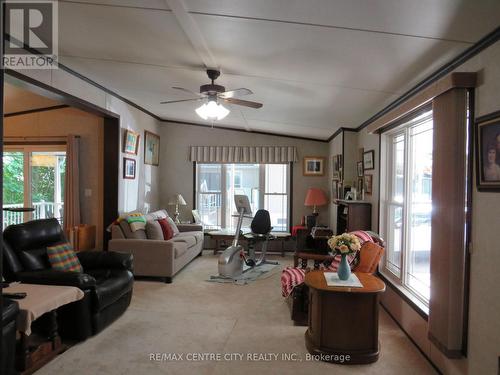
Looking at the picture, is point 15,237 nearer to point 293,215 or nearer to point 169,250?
point 169,250

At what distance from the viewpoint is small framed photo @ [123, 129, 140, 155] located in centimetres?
539

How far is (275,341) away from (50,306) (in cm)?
179

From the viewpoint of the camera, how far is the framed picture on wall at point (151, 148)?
628 centimetres

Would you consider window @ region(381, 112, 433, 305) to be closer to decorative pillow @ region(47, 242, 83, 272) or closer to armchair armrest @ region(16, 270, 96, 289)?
armchair armrest @ region(16, 270, 96, 289)

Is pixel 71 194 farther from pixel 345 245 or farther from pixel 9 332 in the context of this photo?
pixel 345 245

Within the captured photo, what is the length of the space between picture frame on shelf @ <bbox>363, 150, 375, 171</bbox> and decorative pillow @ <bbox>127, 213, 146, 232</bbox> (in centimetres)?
316

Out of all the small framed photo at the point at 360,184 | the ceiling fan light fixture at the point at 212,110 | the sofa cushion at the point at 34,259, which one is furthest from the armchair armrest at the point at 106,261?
the small framed photo at the point at 360,184

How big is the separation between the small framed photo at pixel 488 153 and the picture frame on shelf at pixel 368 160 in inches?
86.4

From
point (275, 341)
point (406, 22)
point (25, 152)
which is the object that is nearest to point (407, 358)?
point (275, 341)

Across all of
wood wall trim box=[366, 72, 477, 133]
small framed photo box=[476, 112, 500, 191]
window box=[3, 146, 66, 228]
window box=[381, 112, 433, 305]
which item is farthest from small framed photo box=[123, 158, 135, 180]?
small framed photo box=[476, 112, 500, 191]

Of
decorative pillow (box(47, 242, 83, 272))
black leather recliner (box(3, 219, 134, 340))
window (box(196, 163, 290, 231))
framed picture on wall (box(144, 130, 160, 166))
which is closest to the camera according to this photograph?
black leather recliner (box(3, 219, 134, 340))

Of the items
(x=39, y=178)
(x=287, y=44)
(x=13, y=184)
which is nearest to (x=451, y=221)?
(x=287, y=44)

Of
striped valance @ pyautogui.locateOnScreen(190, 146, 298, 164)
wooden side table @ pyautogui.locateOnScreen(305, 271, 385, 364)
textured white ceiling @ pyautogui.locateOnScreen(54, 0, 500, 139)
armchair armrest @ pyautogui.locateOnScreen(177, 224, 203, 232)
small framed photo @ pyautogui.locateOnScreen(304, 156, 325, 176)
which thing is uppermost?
textured white ceiling @ pyautogui.locateOnScreen(54, 0, 500, 139)

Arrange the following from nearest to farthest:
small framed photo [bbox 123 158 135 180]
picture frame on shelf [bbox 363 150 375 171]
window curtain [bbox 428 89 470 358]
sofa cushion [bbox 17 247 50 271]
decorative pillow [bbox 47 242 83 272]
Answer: window curtain [bbox 428 89 470 358]
sofa cushion [bbox 17 247 50 271]
decorative pillow [bbox 47 242 83 272]
picture frame on shelf [bbox 363 150 375 171]
small framed photo [bbox 123 158 135 180]
